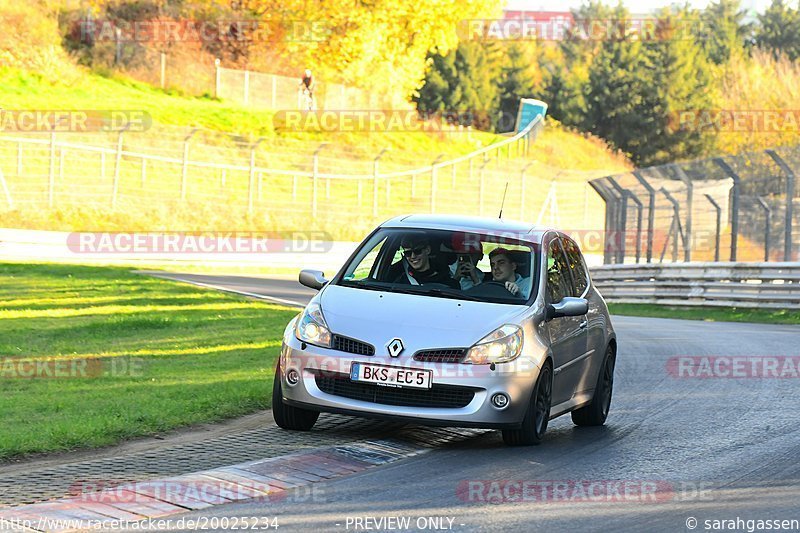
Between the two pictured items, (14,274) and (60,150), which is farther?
(60,150)

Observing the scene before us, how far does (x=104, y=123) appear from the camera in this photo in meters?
42.5

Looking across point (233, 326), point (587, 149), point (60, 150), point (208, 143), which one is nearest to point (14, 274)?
point (233, 326)

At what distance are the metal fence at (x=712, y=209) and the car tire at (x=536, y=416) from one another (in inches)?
600

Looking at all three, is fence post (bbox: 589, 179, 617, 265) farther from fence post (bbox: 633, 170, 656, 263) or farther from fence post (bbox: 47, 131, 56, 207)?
fence post (bbox: 47, 131, 56, 207)

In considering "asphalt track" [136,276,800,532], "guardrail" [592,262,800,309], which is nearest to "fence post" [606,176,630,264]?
"guardrail" [592,262,800,309]

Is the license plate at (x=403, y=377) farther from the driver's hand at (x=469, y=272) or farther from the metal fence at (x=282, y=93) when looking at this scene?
the metal fence at (x=282, y=93)

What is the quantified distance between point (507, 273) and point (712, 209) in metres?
17.4

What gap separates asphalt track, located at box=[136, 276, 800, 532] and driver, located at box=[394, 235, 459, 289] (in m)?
1.22

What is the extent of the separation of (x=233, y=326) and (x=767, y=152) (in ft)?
35.9

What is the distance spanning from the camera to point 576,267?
1074cm

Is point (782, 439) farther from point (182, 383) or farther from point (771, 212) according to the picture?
point (771, 212)

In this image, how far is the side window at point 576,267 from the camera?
10539mm

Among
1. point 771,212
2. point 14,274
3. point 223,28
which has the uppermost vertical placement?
point 223,28


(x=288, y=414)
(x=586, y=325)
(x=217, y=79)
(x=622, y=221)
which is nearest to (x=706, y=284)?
(x=622, y=221)
